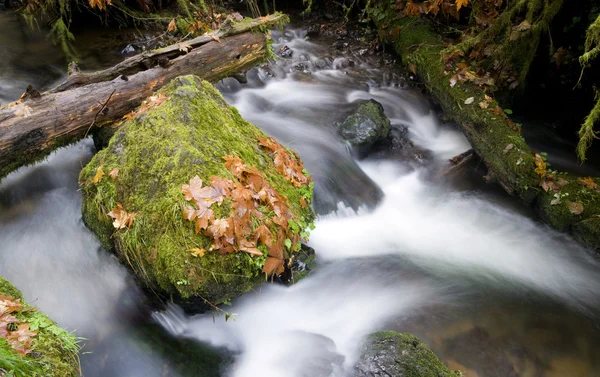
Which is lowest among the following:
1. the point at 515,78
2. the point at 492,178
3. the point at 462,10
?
the point at 492,178

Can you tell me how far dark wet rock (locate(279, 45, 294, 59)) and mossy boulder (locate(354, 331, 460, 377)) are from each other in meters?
6.89

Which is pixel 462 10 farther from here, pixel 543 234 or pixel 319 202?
pixel 319 202

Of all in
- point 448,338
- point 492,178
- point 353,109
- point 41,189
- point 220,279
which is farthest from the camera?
point 353,109

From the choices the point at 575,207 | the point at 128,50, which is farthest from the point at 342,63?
the point at 575,207

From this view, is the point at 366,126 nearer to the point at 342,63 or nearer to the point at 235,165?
the point at 342,63

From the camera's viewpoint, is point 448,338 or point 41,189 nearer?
point 448,338

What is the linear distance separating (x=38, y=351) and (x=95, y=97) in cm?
304

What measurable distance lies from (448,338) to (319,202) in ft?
7.40

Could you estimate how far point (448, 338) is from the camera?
13.4 ft

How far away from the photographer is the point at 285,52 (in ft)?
29.7

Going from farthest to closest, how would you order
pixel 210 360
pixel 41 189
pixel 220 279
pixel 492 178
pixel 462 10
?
pixel 462 10
pixel 492 178
pixel 41 189
pixel 210 360
pixel 220 279

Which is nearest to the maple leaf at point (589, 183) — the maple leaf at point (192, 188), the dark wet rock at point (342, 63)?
the maple leaf at point (192, 188)

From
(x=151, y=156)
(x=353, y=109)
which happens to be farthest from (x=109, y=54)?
(x=151, y=156)

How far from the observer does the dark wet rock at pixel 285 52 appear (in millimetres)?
9008
